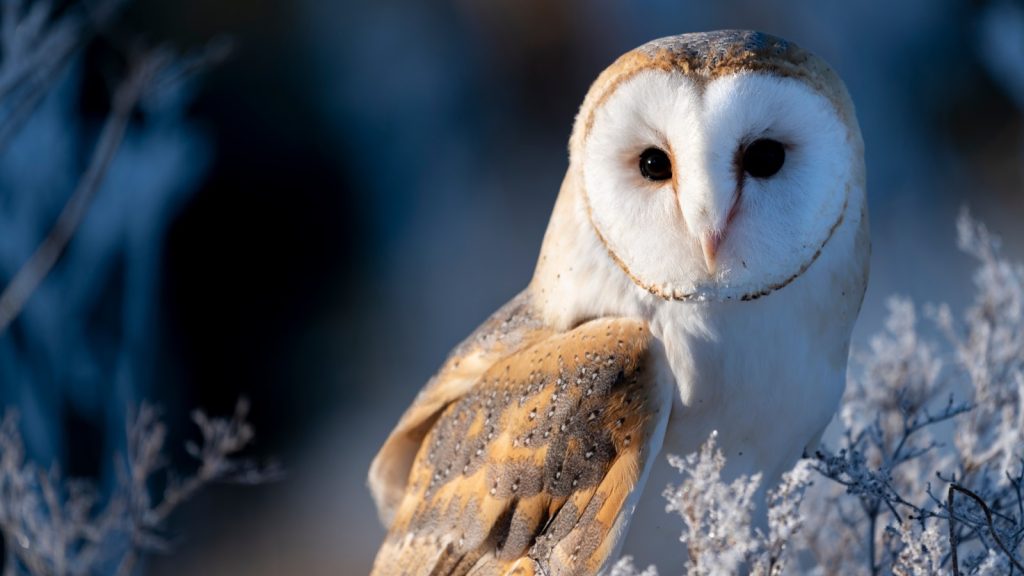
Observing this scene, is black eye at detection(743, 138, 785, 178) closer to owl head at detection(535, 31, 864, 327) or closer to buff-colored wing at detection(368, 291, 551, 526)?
owl head at detection(535, 31, 864, 327)

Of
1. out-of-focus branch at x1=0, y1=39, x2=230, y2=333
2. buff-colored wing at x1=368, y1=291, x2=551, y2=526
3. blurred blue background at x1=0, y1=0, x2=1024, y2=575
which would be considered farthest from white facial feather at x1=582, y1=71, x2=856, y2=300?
blurred blue background at x1=0, y1=0, x2=1024, y2=575

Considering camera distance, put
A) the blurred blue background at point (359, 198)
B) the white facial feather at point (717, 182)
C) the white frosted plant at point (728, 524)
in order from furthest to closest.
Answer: the blurred blue background at point (359, 198)
the white facial feather at point (717, 182)
the white frosted plant at point (728, 524)

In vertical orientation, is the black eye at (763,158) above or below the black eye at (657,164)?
above

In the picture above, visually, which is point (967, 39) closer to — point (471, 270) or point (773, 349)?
point (471, 270)

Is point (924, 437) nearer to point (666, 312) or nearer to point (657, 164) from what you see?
point (666, 312)

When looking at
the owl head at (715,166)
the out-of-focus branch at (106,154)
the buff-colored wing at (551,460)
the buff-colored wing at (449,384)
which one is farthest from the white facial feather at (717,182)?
the out-of-focus branch at (106,154)

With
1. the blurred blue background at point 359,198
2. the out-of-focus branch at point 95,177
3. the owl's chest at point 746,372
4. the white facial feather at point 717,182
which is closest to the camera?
the white facial feather at point 717,182

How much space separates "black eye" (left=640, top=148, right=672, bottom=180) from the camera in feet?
3.53

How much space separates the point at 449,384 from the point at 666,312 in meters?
0.35

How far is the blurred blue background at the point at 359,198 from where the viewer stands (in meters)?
3.40

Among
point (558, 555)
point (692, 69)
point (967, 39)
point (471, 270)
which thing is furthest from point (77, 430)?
point (967, 39)

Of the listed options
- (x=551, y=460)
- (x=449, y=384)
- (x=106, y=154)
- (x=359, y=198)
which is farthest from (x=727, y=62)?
(x=359, y=198)

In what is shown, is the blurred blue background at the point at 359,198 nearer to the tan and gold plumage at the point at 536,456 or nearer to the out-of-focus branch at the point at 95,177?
the out-of-focus branch at the point at 95,177

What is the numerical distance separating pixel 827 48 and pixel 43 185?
2.43 m
